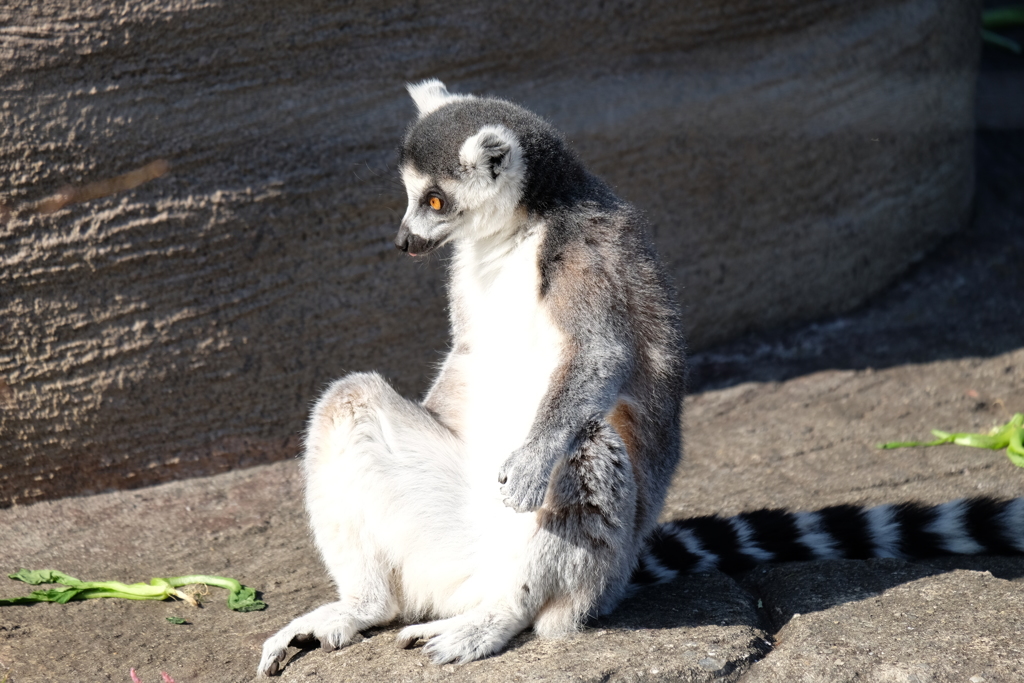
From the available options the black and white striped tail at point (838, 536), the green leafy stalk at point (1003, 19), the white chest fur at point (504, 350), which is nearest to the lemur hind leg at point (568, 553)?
the white chest fur at point (504, 350)

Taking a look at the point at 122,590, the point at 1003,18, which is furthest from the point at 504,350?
the point at 1003,18

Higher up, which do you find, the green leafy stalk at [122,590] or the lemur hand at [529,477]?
the lemur hand at [529,477]

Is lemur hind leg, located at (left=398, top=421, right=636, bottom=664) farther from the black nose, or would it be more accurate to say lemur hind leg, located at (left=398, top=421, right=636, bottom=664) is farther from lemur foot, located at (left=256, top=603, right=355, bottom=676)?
the black nose

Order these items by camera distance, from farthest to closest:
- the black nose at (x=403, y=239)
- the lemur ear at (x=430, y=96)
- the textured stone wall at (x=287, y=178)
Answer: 1. the textured stone wall at (x=287, y=178)
2. the lemur ear at (x=430, y=96)
3. the black nose at (x=403, y=239)

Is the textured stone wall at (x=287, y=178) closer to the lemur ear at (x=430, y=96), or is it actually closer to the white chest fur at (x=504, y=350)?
the lemur ear at (x=430, y=96)

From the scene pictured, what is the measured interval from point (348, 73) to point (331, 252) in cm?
91

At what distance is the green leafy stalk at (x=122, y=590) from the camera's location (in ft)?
11.6

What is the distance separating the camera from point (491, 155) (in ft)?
10.00

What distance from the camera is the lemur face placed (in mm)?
3061

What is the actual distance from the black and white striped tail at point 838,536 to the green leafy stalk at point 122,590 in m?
1.50

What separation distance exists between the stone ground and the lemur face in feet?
4.47

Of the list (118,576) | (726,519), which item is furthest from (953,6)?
(118,576)

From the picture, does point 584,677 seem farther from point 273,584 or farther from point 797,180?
point 797,180

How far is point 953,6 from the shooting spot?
22.0 feet
